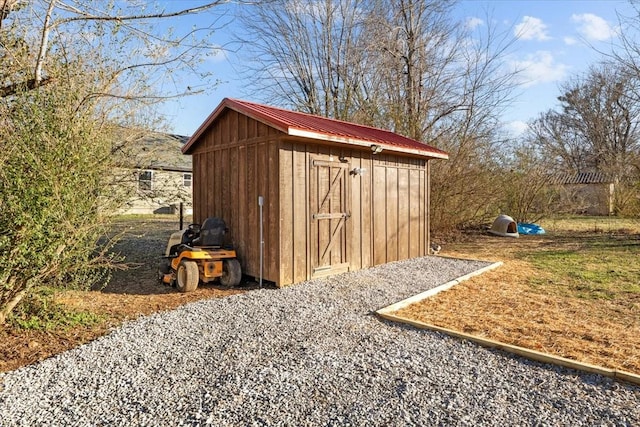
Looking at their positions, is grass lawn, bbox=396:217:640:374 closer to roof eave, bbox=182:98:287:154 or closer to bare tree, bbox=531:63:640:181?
roof eave, bbox=182:98:287:154

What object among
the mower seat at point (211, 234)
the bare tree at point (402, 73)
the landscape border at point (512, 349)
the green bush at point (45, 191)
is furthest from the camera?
the bare tree at point (402, 73)

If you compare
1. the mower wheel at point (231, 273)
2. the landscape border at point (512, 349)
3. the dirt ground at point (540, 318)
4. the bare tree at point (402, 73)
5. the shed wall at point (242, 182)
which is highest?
the bare tree at point (402, 73)

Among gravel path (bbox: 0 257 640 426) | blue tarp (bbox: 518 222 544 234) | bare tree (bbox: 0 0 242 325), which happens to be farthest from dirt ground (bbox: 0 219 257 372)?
blue tarp (bbox: 518 222 544 234)

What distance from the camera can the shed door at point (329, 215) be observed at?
5996mm

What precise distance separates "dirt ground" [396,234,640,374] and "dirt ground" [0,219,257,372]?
2858 millimetres

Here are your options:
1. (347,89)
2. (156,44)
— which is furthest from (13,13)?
(347,89)

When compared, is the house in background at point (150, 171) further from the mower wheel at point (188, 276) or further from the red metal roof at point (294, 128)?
the mower wheel at point (188, 276)

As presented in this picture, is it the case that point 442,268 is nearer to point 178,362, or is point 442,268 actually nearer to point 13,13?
point 178,362

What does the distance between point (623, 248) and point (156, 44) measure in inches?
453

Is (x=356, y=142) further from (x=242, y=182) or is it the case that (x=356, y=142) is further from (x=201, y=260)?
(x=201, y=260)

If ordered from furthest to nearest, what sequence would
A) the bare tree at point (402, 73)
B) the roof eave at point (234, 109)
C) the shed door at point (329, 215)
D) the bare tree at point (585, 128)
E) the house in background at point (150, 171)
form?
1. the bare tree at point (585, 128)
2. the bare tree at point (402, 73)
3. the house in background at point (150, 171)
4. the shed door at point (329, 215)
5. the roof eave at point (234, 109)

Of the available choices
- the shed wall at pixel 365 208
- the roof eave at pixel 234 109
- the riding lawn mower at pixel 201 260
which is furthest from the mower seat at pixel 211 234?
the roof eave at pixel 234 109

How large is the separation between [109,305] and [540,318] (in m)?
5.04

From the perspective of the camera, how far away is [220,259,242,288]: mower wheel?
5.73 meters
